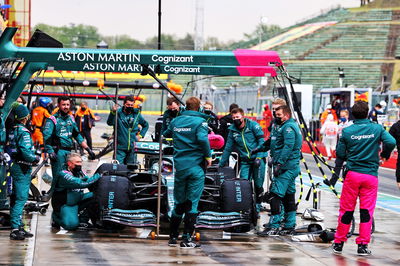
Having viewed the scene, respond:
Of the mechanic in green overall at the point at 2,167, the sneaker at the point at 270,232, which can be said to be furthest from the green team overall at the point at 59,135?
the sneaker at the point at 270,232

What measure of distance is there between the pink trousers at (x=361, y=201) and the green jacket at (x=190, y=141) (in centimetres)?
176

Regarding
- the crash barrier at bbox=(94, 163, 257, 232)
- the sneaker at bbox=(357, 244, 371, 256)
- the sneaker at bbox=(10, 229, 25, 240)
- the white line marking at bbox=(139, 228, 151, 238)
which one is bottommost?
the white line marking at bbox=(139, 228, 151, 238)

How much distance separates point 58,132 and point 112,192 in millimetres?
2394

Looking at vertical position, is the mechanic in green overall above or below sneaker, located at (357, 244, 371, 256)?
above

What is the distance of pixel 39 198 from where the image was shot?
1382 centimetres

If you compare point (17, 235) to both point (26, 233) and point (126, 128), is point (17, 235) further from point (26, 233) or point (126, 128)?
point (126, 128)

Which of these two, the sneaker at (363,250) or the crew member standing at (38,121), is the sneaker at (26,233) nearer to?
the sneaker at (363,250)

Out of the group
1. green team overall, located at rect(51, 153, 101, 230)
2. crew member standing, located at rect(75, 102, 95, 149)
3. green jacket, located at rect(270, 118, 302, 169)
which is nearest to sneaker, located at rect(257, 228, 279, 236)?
green jacket, located at rect(270, 118, 302, 169)

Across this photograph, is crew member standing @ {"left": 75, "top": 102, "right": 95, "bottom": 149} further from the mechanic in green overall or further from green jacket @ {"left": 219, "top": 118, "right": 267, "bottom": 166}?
the mechanic in green overall

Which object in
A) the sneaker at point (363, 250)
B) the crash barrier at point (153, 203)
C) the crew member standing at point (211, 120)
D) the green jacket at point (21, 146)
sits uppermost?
the crew member standing at point (211, 120)

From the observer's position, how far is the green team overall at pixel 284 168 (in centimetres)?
1162

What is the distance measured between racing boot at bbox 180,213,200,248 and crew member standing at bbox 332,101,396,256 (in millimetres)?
1756

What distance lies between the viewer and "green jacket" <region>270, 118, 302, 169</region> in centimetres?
1159

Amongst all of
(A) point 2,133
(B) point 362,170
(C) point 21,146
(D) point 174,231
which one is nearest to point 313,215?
(B) point 362,170
